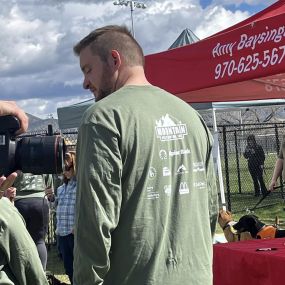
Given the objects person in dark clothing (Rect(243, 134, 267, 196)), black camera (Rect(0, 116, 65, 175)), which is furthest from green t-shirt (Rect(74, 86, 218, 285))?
person in dark clothing (Rect(243, 134, 267, 196))

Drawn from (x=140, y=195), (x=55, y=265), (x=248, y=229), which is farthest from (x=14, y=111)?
(x=55, y=265)

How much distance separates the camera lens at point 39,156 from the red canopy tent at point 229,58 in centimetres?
252

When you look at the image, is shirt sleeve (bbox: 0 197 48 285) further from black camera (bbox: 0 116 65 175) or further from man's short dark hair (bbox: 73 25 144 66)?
man's short dark hair (bbox: 73 25 144 66)

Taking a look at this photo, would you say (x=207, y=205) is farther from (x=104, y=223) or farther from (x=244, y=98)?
(x=244, y=98)

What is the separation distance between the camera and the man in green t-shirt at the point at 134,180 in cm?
179

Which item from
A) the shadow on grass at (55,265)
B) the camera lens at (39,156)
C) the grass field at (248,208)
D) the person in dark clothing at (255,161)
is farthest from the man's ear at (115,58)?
the person in dark clothing at (255,161)

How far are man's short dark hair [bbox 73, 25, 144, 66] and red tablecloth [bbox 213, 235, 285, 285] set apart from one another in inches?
76.2

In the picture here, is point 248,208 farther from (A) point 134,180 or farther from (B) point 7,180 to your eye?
(B) point 7,180

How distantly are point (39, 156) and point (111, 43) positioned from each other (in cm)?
50

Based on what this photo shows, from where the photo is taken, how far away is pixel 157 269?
1.88 m

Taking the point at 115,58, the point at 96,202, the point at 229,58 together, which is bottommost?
the point at 96,202

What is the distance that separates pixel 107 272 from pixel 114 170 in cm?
33

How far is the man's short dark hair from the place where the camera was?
1992 mm

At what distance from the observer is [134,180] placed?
6.13ft
